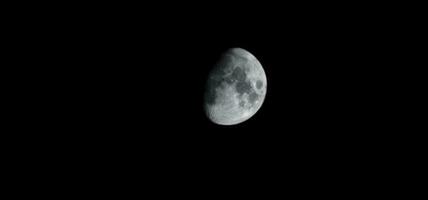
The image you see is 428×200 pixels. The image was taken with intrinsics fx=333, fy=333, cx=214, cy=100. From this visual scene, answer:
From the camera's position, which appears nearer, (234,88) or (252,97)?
(234,88)

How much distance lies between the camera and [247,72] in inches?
153

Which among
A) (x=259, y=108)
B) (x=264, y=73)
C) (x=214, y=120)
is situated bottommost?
(x=214, y=120)

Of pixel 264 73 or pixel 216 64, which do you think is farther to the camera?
pixel 264 73

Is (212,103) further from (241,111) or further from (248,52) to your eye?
(248,52)

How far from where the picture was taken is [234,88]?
12.4 feet

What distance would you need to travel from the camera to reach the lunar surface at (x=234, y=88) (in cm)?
379

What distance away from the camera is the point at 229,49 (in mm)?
4043

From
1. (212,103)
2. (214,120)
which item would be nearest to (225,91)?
(212,103)

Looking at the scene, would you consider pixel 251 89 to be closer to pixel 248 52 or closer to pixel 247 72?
pixel 247 72

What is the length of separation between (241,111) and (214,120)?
1.21ft

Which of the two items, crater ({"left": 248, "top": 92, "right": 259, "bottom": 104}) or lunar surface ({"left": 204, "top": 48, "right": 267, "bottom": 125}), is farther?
crater ({"left": 248, "top": 92, "right": 259, "bottom": 104})

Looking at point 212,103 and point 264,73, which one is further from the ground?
point 264,73

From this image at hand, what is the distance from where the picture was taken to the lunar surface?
3.79 m

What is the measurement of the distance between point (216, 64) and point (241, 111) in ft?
2.08
